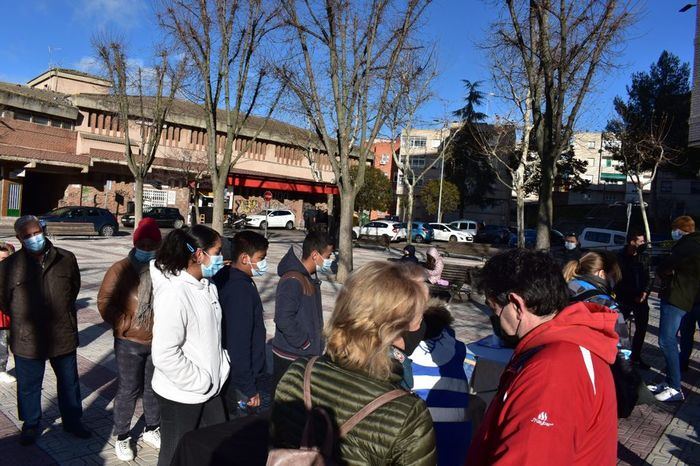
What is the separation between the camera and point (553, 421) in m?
1.52

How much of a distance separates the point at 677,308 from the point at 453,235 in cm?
3337


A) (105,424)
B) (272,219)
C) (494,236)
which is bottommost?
(105,424)

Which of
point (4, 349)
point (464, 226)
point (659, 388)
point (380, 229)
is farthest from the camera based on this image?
point (464, 226)

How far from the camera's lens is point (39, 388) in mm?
4117

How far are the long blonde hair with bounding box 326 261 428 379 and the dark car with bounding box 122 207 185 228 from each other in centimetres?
3229

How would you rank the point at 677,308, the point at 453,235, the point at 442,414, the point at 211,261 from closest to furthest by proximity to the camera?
the point at 442,414, the point at 211,261, the point at 677,308, the point at 453,235

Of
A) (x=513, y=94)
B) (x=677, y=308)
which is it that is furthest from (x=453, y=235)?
(x=677, y=308)

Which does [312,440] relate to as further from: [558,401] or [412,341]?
[412,341]

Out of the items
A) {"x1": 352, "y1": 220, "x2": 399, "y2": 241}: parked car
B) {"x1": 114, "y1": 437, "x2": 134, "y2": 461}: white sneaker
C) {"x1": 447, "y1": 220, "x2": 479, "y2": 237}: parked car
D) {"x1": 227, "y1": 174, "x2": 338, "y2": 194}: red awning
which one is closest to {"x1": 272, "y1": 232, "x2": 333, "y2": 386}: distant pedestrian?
{"x1": 114, "y1": 437, "x2": 134, "y2": 461}: white sneaker

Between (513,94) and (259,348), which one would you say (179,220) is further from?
(259,348)

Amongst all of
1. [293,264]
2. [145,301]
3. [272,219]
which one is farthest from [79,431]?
[272,219]

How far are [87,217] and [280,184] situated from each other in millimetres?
21684

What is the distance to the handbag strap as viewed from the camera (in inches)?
61.9

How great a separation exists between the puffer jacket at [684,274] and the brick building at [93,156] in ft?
81.1
